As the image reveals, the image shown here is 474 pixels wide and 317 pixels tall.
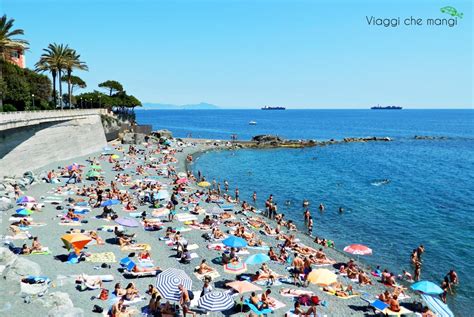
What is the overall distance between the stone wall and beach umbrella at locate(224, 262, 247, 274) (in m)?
22.3

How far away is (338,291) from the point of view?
17203mm

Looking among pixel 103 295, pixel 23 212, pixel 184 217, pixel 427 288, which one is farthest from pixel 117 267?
pixel 427 288

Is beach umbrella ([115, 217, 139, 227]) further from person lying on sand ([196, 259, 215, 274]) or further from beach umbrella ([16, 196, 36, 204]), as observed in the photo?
beach umbrella ([16, 196, 36, 204])

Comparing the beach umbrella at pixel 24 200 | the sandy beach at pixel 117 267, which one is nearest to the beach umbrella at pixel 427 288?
the sandy beach at pixel 117 267

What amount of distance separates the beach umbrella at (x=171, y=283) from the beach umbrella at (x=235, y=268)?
3.75 metres

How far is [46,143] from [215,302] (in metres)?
32.1

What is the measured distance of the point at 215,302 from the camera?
13461 mm

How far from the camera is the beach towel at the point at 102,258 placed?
59.5 ft

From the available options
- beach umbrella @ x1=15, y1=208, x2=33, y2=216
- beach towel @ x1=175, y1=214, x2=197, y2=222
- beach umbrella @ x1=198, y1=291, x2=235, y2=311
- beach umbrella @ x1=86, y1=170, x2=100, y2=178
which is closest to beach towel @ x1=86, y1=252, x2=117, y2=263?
beach umbrella @ x1=198, y1=291, x2=235, y2=311

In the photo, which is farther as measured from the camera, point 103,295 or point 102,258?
point 102,258

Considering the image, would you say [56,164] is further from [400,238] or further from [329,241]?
[400,238]

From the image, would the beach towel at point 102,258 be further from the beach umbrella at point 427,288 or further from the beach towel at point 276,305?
the beach umbrella at point 427,288

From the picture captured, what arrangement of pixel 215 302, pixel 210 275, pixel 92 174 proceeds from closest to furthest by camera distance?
pixel 215 302, pixel 210 275, pixel 92 174

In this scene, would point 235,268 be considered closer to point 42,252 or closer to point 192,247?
point 192,247
